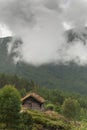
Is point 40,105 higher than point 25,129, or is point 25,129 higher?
point 40,105

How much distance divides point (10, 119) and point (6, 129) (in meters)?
5.34

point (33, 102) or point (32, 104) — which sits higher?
point (33, 102)

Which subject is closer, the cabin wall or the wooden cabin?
the wooden cabin

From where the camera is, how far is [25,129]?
77.8 meters

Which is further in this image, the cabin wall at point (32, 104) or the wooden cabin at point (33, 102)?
the cabin wall at point (32, 104)

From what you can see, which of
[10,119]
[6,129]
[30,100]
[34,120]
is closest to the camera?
[6,129]

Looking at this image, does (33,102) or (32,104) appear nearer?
(32,104)

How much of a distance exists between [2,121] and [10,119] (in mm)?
1766

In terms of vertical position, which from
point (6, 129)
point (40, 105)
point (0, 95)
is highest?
point (40, 105)

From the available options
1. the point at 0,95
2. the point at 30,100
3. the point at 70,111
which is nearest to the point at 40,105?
the point at 30,100

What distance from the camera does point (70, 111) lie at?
144625 mm

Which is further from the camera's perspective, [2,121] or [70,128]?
[70,128]

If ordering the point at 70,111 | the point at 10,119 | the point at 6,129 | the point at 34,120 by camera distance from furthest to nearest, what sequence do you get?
1. the point at 70,111
2. the point at 34,120
3. the point at 10,119
4. the point at 6,129

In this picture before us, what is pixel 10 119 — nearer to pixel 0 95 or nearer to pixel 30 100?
pixel 0 95
